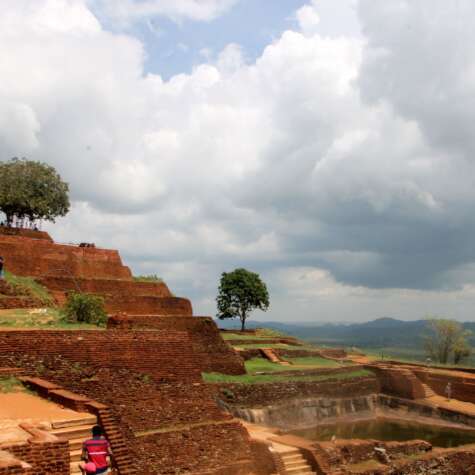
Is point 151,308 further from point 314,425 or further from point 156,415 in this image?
point 156,415

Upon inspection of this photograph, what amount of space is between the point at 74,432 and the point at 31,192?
23944 millimetres

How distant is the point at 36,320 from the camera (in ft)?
44.3

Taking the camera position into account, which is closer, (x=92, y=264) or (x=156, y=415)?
(x=156, y=415)

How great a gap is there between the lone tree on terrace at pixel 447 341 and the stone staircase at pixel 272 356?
55.6ft

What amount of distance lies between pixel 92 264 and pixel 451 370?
20.4 meters

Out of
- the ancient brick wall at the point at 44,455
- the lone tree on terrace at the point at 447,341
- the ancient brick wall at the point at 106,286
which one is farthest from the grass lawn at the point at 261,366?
the lone tree on terrace at the point at 447,341

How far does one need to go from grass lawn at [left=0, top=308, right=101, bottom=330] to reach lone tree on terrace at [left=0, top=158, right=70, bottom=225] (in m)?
14.8

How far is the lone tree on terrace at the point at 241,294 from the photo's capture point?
40.1 meters

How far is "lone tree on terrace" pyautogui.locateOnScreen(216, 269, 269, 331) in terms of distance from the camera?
1578 inches

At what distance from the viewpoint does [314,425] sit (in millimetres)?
21484

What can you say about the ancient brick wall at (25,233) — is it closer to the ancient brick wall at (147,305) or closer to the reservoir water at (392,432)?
the ancient brick wall at (147,305)

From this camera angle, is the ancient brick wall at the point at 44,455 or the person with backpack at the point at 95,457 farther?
the person with backpack at the point at 95,457

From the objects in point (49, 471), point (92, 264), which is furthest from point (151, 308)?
point (49, 471)

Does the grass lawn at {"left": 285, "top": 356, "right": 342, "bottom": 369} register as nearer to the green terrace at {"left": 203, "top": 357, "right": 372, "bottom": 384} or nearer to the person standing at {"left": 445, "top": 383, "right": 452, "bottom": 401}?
the green terrace at {"left": 203, "top": 357, "right": 372, "bottom": 384}
